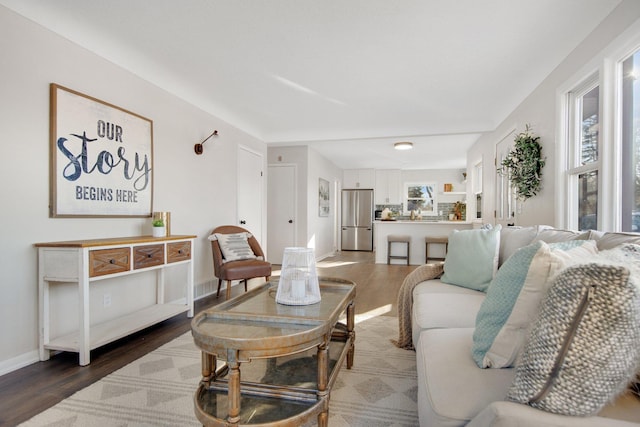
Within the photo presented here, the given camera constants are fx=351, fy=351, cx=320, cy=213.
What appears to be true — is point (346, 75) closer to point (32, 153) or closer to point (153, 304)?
point (32, 153)

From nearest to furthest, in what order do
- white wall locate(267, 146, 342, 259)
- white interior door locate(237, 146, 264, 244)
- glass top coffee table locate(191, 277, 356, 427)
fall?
1. glass top coffee table locate(191, 277, 356, 427)
2. white interior door locate(237, 146, 264, 244)
3. white wall locate(267, 146, 342, 259)

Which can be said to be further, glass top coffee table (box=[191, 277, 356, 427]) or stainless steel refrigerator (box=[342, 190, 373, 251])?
stainless steel refrigerator (box=[342, 190, 373, 251])

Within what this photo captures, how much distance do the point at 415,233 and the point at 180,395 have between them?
5.77m

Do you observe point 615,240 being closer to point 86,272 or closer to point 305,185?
point 86,272

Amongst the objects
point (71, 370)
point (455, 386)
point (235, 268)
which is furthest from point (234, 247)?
point (455, 386)

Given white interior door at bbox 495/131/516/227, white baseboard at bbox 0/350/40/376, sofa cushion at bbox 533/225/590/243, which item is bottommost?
white baseboard at bbox 0/350/40/376

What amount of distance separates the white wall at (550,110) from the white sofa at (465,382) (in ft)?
4.49

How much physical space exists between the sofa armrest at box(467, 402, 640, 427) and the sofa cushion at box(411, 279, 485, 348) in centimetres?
102

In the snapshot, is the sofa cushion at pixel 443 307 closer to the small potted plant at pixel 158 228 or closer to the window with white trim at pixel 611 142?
the window with white trim at pixel 611 142

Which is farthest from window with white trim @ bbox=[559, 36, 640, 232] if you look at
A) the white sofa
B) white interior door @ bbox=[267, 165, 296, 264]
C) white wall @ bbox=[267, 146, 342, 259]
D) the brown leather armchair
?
white interior door @ bbox=[267, 165, 296, 264]

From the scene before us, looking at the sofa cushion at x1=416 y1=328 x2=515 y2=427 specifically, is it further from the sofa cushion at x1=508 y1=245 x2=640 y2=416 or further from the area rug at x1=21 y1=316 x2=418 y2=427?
the area rug at x1=21 y1=316 x2=418 y2=427

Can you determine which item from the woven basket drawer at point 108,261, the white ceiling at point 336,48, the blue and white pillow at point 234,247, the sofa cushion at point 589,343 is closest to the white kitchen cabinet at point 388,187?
the white ceiling at point 336,48

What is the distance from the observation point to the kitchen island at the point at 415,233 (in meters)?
6.80

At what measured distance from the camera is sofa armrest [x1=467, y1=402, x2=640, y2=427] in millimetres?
726
